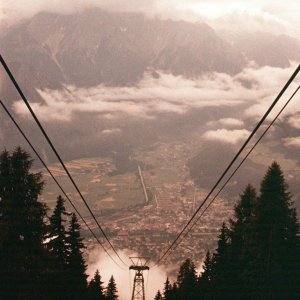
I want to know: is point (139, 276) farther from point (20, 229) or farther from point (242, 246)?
point (20, 229)

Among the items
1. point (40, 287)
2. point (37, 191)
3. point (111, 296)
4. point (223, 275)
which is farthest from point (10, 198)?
point (111, 296)

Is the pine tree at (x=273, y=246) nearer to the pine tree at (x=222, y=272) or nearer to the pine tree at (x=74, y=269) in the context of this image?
the pine tree at (x=222, y=272)

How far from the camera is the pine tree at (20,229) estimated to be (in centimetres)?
2553

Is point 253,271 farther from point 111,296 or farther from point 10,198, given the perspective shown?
point 111,296

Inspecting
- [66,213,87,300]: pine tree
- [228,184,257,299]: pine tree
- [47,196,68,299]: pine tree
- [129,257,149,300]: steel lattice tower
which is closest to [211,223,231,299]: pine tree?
[228,184,257,299]: pine tree

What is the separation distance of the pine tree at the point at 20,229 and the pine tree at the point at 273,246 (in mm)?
18970

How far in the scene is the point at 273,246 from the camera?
119ft

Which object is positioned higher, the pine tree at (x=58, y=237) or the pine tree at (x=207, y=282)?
the pine tree at (x=58, y=237)

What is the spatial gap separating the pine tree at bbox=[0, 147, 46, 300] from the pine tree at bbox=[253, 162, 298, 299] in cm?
1897

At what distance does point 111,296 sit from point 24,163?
121 feet

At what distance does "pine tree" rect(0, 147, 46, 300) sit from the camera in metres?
25.5

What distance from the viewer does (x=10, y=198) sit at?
27.2 meters

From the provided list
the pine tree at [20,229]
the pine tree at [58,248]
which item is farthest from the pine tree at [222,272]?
the pine tree at [20,229]

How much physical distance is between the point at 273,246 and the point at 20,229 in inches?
843
